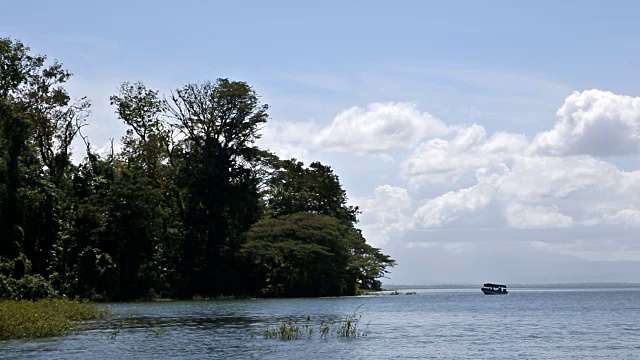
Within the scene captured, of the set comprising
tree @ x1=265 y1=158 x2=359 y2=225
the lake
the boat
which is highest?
tree @ x1=265 y1=158 x2=359 y2=225

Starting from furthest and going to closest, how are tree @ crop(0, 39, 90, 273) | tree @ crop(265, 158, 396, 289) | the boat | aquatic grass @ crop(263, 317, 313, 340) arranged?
the boat < tree @ crop(265, 158, 396, 289) < tree @ crop(0, 39, 90, 273) < aquatic grass @ crop(263, 317, 313, 340)

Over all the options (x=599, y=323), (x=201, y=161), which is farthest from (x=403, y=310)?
(x=201, y=161)

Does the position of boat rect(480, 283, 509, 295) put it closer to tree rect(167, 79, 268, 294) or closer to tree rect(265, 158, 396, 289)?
tree rect(265, 158, 396, 289)

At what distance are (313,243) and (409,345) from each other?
4748cm

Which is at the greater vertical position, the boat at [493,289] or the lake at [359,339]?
the boat at [493,289]

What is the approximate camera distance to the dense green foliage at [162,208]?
71375 millimetres

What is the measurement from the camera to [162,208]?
81500 millimetres

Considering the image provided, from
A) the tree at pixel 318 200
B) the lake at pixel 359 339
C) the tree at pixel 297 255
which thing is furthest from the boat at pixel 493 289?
the lake at pixel 359 339

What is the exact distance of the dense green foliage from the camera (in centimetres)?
7138

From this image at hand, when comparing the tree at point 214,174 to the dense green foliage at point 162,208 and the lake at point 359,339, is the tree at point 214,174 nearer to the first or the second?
the dense green foliage at point 162,208

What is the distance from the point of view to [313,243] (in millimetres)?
83500

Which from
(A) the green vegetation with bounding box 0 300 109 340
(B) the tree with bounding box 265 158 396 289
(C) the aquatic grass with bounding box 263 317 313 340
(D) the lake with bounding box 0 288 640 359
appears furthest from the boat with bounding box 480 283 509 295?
(C) the aquatic grass with bounding box 263 317 313 340

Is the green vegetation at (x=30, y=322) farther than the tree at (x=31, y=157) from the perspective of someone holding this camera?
No

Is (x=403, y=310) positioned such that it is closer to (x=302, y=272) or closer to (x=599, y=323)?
(x=599, y=323)
